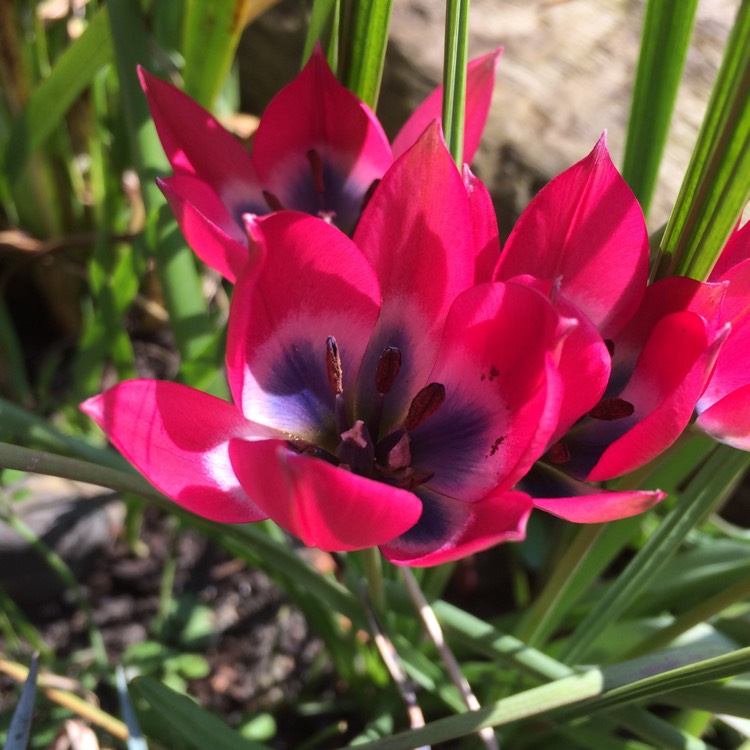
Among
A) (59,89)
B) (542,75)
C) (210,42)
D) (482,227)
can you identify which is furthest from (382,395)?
(542,75)

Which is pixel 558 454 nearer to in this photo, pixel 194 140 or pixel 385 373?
pixel 385 373

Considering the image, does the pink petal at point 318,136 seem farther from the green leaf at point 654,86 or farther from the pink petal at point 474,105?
the green leaf at point 654,86

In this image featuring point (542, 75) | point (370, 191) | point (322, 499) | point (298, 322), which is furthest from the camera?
point (542, 75)

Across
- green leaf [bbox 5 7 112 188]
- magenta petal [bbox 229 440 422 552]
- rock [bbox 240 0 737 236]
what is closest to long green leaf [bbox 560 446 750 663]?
magenta petal [bbox 229 440 422 552]

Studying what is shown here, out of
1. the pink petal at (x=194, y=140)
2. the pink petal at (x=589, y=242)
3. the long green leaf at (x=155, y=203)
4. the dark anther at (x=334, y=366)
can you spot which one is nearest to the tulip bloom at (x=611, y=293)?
the pink petal at (x=589, y=242)

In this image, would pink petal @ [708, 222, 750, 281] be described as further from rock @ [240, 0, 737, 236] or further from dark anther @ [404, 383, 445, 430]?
rock @ [240, 0, 737, 236]

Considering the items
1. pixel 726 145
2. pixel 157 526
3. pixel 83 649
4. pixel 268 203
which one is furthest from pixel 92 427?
pixel 726 145
